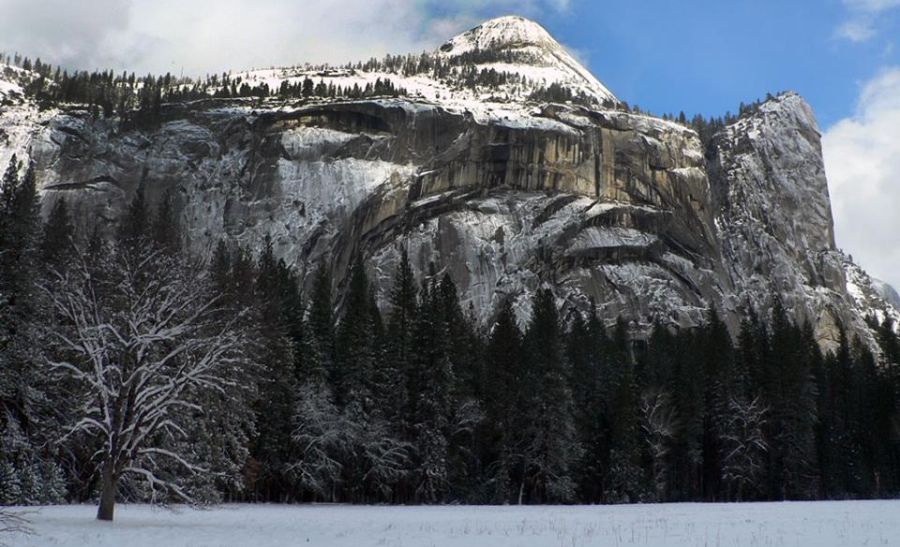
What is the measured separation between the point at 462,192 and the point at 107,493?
323 ft

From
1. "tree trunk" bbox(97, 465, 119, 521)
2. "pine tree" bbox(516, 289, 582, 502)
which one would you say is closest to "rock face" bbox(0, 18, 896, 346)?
"pine tree" bbox(516, 289, 582, 502)

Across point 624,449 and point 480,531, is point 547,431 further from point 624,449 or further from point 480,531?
point 480,531

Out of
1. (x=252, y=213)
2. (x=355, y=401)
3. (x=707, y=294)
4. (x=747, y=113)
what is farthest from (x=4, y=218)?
(x=747, y=113)

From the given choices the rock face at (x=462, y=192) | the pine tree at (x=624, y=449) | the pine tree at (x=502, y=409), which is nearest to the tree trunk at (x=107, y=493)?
the pine tree at (x=502, y=409)

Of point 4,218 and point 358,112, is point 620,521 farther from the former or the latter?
point 358,112

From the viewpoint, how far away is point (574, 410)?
50625mm

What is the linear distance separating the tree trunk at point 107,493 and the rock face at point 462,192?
3402 inches

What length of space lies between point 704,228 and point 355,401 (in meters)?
89.7

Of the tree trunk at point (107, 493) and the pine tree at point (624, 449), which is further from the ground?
the pine tree at point (624, 449)

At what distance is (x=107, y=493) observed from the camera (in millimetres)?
21266

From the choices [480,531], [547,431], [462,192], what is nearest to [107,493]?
[480,531]

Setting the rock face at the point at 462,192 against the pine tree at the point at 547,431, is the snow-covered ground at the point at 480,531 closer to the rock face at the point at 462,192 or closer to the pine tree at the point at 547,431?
the pine tree at the point at 547,431

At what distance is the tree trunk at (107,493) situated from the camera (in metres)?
21.0

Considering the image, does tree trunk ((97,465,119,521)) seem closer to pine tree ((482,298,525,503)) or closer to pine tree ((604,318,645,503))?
pine tree ((482,298,525,503))
